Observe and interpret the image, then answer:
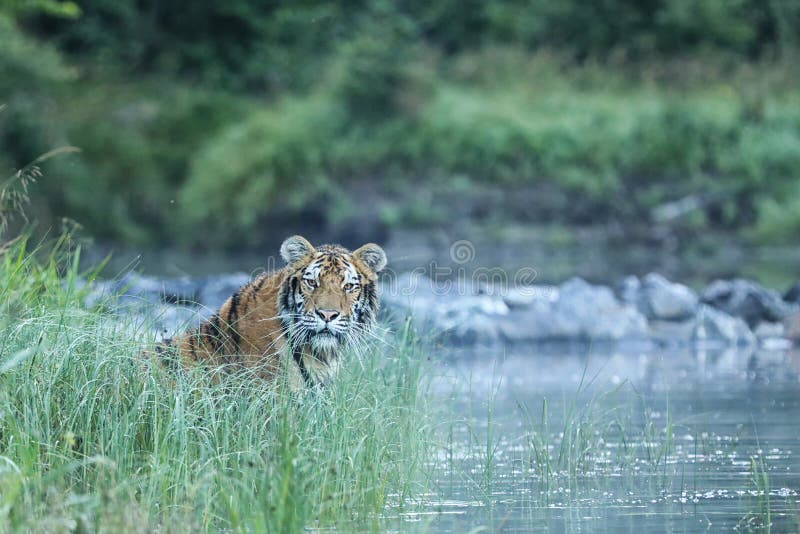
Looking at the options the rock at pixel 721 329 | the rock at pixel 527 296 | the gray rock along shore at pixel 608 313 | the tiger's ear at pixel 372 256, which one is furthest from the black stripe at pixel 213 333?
the rock at pixel 721 329

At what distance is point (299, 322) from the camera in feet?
20.0

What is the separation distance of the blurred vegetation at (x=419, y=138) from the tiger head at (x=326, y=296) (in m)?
14.1

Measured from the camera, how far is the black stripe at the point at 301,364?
6102 millimetres

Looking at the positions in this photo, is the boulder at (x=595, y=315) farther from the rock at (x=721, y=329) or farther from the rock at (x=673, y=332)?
the rock at (x=721, y=329)

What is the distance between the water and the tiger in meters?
0.71

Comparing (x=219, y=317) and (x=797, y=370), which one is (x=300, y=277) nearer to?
(x=219, y=317)

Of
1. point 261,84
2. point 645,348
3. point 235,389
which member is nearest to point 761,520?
point 235,389

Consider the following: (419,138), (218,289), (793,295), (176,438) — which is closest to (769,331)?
(793,295)

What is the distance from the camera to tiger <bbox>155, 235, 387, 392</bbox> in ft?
19.9

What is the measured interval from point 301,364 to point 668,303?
283 inches

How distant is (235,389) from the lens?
224 inches

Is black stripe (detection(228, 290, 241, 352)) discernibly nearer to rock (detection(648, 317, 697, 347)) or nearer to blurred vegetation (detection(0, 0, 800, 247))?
rock (detection(648, 317, 697, 347))

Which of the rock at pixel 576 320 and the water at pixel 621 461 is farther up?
the rock at pixel 576 320

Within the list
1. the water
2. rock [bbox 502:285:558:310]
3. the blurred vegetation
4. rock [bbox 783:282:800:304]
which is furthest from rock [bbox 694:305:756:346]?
the blurred vegetation
